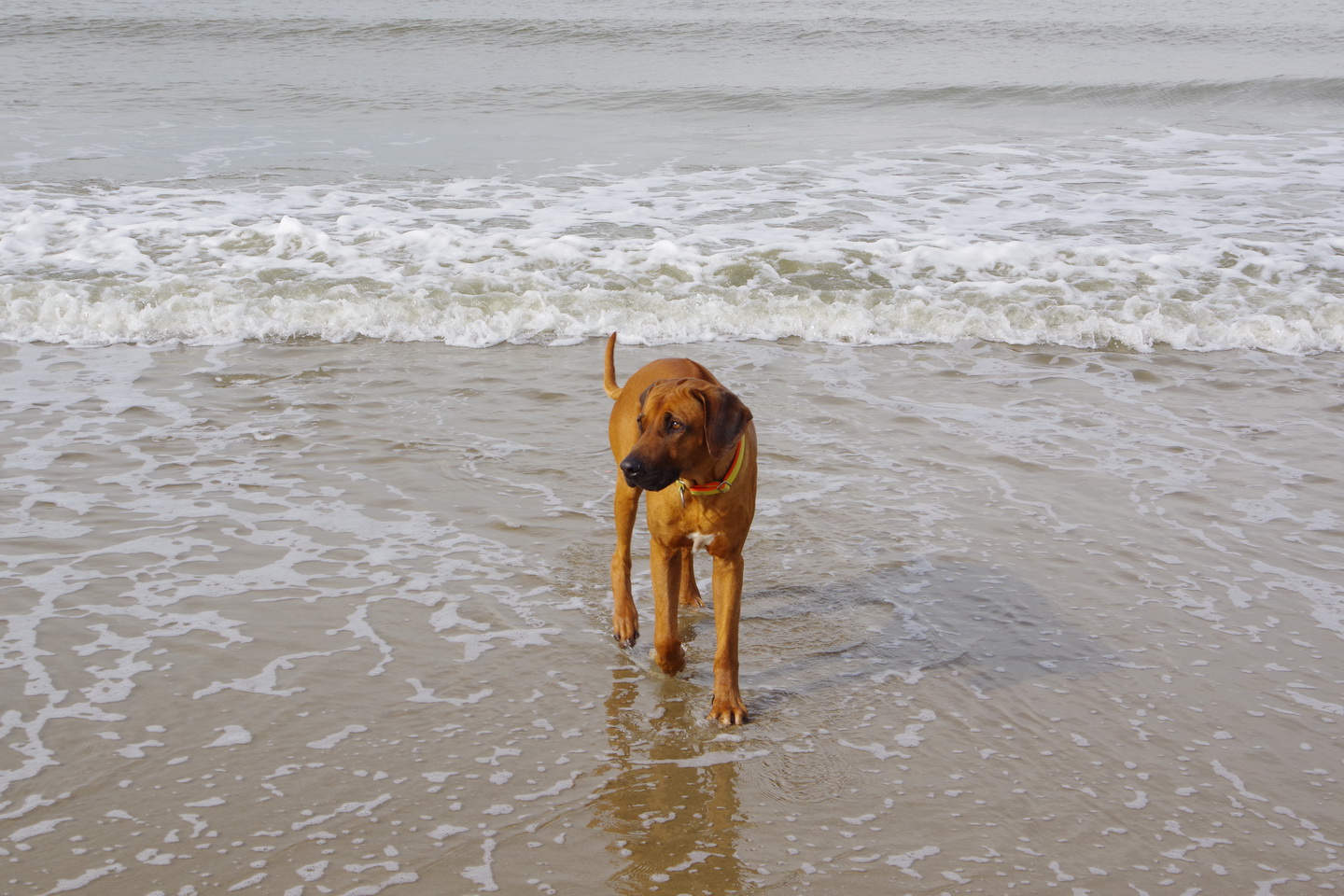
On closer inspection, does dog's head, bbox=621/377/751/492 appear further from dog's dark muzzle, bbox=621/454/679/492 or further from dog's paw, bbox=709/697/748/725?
Result: dog's paw, bbox=709/697/748/725

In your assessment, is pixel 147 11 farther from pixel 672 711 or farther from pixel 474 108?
pixel 672 711

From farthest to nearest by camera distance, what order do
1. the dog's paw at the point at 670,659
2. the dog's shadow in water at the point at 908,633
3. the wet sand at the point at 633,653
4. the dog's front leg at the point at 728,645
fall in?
the dog's shadow in water at the point at 908,633
the dog's paw at the point at 670,659
the dog's front leg at the point at 728,645
the wet sand at the point at 633,653

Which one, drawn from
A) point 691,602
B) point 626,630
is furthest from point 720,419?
point 691,602

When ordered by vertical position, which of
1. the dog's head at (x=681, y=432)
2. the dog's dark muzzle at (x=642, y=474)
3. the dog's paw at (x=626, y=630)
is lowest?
the dog's paw at (x=626, y=630)

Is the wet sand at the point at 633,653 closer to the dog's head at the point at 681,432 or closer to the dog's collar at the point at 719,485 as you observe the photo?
the dog's collar at the point at 719,485

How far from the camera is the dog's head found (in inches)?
123

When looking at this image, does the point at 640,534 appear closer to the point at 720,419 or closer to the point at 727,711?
the point at 727,711

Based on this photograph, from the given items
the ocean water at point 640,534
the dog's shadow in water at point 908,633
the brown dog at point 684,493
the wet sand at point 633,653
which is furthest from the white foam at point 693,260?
the brown dog at point 684,493

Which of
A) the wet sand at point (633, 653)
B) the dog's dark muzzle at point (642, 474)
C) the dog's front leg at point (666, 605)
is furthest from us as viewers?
the dog's front leg at point (666, 605)

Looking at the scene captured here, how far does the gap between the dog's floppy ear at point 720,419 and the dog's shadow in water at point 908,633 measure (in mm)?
984

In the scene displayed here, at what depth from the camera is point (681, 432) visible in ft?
10.4

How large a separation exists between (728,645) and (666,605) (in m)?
0.27

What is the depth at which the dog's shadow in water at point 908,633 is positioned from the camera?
383cm

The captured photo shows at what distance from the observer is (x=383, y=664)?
378cm
